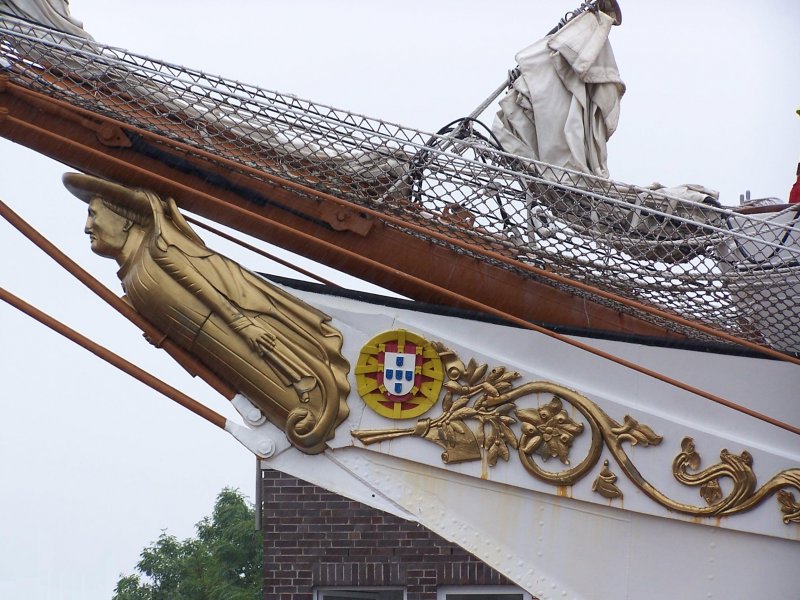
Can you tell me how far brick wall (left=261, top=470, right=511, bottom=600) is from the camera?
1187cm

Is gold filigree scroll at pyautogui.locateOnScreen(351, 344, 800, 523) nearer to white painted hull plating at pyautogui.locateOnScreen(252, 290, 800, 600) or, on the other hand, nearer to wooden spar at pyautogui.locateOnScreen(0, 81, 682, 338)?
white painted hull plating at pyautogui.locateOnScreen(252, 290, 800, 600)

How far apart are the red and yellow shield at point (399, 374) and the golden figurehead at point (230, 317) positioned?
0.12 meters

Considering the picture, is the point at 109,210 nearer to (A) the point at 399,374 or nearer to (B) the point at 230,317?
(B) the point at 230,317

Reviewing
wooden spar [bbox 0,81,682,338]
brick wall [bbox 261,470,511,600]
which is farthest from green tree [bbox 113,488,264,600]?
wooden spar [bbox 0,81,682,338]

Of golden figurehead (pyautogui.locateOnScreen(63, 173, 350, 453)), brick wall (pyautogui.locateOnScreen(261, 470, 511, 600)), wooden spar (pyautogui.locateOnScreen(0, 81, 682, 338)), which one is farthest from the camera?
brick wall (pyautogui.locateOnScreen(261, 470, 511, 600))

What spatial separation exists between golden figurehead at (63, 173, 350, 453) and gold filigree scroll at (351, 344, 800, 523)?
32cm

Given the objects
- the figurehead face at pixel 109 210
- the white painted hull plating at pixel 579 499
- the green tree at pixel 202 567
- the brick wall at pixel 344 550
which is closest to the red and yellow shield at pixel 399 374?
the white painted hull plating at pixel 579 499

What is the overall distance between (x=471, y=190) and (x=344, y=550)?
4.30 meters

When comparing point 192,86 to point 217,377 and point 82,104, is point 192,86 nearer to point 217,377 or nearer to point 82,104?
point 82,104

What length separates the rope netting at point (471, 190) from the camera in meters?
8.47

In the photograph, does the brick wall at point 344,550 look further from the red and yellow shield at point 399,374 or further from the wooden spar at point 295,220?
the red and yellow shield at point 399,374

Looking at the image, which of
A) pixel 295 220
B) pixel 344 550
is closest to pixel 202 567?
pixel 344 550

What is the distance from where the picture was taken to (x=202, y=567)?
25812 mm

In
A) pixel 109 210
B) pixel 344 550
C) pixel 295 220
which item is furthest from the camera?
pixel 344 550
